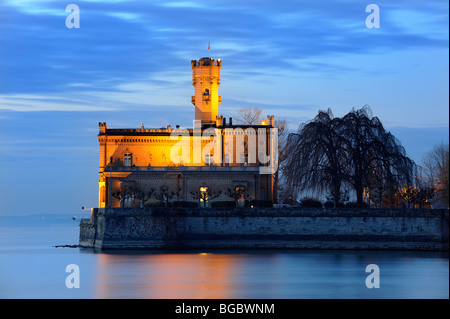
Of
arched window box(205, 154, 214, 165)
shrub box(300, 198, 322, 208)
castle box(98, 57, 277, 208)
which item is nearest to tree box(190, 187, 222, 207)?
castle box(98, 57, 277, 208)

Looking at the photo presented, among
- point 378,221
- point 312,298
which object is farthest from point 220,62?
point 312,298

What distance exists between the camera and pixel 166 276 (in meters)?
62.3

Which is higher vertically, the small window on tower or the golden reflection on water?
the small window on tower

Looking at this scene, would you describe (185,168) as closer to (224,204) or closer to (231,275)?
(224,204)

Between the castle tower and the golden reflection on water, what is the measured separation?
37849 millimetres

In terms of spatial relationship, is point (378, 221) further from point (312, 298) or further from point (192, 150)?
point (192, 150)

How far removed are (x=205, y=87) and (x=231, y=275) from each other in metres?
49.8

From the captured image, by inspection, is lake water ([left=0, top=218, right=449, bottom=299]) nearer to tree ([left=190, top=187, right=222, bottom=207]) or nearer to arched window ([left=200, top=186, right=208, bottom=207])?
arched window ([left=200, top=186, right=208, bottom=207])

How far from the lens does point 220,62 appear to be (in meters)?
110

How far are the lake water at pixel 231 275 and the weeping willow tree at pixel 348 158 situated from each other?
6124mm

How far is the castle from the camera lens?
90.9 meters

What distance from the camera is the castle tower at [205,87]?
109m

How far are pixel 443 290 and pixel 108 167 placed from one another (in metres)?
47.8

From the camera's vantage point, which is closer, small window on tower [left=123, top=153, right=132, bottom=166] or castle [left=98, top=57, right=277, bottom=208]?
castle [left=98, top=57, right=277, bottom=208]
